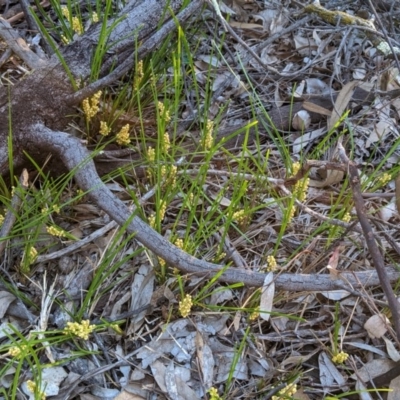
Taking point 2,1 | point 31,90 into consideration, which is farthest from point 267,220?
point 2,1

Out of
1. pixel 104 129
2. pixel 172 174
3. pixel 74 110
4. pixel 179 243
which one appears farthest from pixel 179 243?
pixel 74 110

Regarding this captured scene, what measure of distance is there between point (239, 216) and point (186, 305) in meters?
0.30

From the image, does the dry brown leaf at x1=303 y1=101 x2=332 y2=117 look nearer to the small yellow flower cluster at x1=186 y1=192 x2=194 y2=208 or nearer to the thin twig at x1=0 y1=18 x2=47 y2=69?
the small yellow flower cluster at x1=186 y1=192 x2=194 y2=208

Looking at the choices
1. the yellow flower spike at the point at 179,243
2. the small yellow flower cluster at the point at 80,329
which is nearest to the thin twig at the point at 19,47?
the yellow flower spike at the point at 179,243

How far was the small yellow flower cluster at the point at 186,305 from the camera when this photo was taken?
4.43ft

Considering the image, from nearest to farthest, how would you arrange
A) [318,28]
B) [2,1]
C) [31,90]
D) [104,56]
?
[31,90]
[104,56]
[2,1]
[318,28]

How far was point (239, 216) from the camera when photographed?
150 cm

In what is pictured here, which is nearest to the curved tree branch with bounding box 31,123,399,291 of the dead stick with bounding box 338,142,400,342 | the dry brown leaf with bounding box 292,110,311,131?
the dead stick with bounding box 338,142,400,342

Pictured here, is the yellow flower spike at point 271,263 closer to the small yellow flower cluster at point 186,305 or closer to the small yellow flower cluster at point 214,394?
the small yellow flower cluster at point 186,305

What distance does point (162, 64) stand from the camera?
1855 mm

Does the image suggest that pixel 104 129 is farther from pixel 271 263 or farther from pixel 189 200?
pixel 271 263

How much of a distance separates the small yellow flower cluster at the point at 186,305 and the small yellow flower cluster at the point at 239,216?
26 cm

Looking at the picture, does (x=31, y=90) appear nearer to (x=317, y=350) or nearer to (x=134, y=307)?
(x=134, y=307)

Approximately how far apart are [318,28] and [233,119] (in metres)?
0.61
